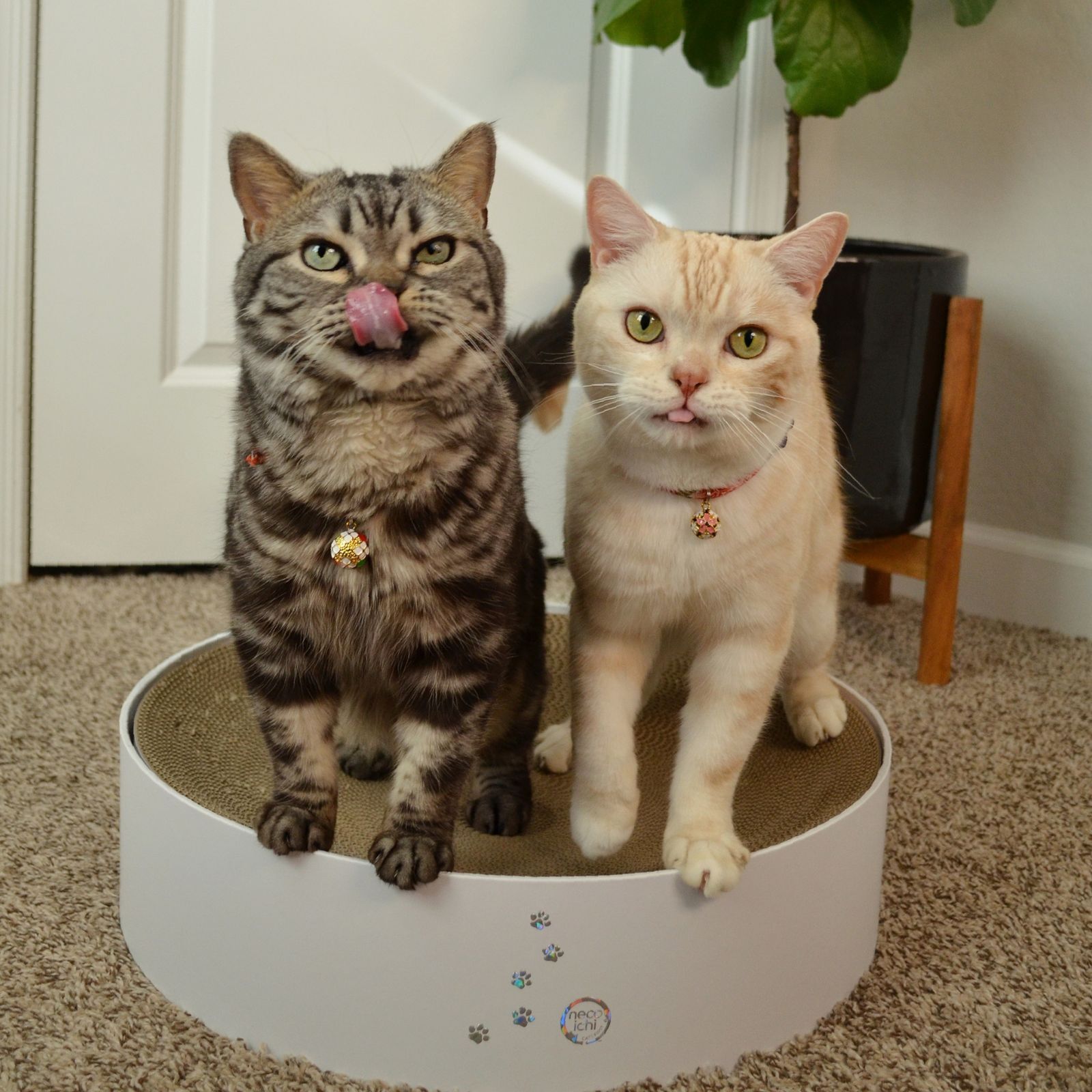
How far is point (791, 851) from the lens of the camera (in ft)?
3.39

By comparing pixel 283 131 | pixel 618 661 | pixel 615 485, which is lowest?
pixel 618 661

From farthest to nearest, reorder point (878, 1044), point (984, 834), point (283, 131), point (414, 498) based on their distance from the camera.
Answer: point (283, 131)
point (984, 834)
point (878, 1044)
point (414, 498)

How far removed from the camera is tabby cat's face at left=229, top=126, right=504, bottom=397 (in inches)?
34.9

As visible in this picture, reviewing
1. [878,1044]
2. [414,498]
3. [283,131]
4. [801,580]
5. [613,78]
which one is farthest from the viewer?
[613,78]

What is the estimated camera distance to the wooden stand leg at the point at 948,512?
72.7 inches

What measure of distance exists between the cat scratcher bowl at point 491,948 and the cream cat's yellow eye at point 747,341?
40cm

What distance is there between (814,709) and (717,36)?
1.03 metres

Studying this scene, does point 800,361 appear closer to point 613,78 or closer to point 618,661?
point 618,661

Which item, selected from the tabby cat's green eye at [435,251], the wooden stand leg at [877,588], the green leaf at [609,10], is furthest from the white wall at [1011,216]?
the tabby cat's green eye at [435,251]

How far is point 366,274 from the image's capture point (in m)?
0.90

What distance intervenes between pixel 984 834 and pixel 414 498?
87cm

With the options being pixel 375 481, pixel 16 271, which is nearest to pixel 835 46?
pixel 375 481

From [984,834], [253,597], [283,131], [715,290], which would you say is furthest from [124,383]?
[984,834]

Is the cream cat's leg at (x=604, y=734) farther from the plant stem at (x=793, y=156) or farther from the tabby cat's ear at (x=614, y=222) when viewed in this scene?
the plant stem at (x=793, y=156)
